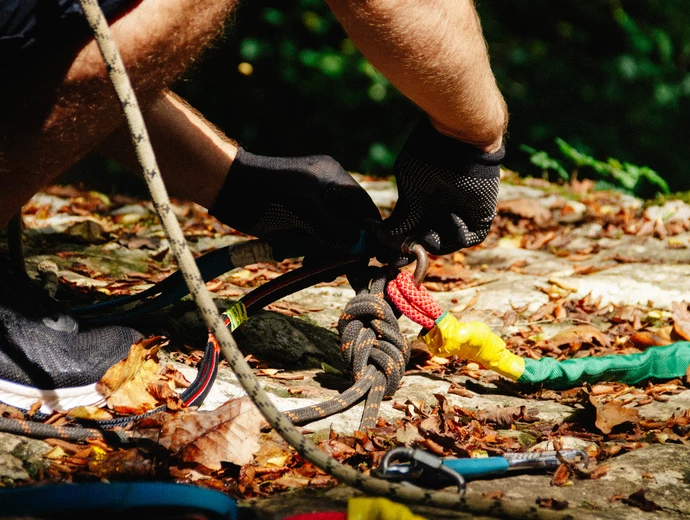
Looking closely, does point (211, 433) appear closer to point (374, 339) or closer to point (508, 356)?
point (374, 339)

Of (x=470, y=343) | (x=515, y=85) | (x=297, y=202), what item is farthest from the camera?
(x=515, y=85)

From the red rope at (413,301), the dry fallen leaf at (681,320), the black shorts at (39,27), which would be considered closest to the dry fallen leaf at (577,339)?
the dry fallen leaf at (681,320)

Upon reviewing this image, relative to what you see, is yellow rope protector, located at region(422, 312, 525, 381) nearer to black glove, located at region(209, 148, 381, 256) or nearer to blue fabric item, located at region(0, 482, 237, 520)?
black glove, located at region(209, 148, 381, 256)

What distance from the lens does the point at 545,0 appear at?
6.91 meters

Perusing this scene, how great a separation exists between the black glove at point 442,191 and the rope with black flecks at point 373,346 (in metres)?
0.15

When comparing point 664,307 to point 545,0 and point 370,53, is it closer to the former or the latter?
point 370,53

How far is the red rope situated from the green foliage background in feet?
14.5

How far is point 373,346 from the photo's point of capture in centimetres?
196

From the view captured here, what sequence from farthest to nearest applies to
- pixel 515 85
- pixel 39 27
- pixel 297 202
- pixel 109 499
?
pixel 515 85, pixel 297 202, pixel 39 27, pixel 109 499

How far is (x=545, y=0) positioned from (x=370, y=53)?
19.4ft

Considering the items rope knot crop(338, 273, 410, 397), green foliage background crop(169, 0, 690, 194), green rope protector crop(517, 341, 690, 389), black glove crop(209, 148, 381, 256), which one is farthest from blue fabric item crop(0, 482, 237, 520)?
green foliage background crop(169, 0, 690, 194)

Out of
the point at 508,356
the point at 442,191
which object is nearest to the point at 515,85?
the point at 442,191

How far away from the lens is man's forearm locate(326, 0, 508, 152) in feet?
5.18

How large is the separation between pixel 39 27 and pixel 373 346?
1124 millimetres
